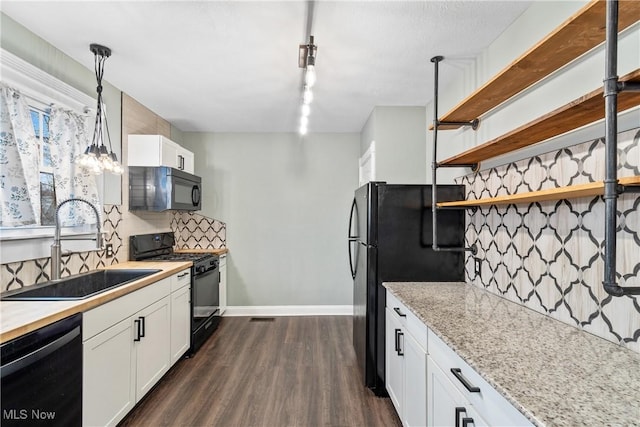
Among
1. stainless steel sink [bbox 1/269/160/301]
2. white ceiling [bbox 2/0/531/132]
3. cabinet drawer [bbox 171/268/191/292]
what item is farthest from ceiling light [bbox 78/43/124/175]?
cabinet drawer [bbox 171/268/191/292]

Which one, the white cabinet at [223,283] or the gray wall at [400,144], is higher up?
the gray wall at [400,144]

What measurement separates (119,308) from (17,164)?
1.05 meters

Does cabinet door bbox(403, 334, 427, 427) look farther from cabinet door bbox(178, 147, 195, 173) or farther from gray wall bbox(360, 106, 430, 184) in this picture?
cabinet door bbox(178, 147, 195, 173)

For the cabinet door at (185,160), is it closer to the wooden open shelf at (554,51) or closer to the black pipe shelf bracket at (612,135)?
the wooden open shelf at (554,51)

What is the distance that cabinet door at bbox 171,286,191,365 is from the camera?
2672 mm

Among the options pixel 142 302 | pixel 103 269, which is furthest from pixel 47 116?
pixel 142 302

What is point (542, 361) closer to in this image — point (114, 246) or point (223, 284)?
point (114, 246)

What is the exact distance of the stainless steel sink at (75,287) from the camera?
175 cm

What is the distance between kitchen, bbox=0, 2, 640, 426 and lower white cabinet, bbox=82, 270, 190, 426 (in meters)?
0.61

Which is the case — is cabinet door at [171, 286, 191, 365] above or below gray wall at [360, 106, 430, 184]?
below

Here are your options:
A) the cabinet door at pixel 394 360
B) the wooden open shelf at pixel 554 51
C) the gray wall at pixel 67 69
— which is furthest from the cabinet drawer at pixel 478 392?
the gray wall at pixel 67 69

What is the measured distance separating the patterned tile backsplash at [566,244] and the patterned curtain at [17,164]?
2898 mm

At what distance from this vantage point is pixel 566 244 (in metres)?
1.43

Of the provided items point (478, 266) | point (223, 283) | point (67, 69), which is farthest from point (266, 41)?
point (223, 283)
